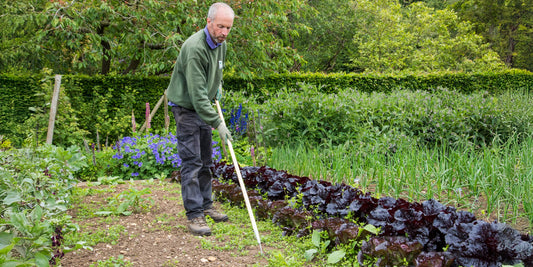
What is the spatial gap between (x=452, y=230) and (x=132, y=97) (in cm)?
811

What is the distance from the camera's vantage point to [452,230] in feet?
8.34

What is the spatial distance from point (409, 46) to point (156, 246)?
17686 mm

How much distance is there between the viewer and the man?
133 inches

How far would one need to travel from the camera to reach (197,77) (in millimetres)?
3387

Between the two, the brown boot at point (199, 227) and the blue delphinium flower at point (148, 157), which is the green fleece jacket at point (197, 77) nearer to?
the brown boot at point (199, 227)

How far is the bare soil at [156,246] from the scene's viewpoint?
302cm

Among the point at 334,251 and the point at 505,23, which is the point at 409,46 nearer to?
the point at 505,23

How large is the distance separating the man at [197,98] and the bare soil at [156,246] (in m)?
0.22

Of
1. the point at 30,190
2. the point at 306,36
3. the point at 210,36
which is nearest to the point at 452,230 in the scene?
the point at 210,36

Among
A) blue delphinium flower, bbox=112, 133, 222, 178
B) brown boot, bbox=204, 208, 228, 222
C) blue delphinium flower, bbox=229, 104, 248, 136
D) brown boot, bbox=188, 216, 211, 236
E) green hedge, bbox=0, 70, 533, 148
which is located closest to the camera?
brown boot, bbox=188, 216, 211, 236

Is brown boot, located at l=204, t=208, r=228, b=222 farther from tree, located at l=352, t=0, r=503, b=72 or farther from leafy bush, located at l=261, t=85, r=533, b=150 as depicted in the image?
tree, located at l=352, t=0, r=503, b=72

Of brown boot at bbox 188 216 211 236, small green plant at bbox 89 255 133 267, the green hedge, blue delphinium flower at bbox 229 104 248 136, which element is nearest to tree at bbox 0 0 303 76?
the green hedge

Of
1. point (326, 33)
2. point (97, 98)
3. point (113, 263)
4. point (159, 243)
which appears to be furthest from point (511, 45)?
point (113, 263)

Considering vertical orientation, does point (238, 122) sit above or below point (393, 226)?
below
